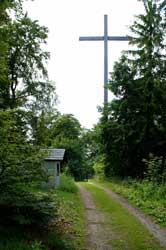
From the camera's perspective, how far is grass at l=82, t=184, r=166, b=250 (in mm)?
9952

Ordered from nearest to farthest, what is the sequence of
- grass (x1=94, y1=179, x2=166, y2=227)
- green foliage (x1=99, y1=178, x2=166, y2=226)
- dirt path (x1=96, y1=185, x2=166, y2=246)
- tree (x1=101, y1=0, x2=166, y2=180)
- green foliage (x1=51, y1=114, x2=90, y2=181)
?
dirt path (x1=96, y1=185, x2=166, y2=246), grass (x1=94, y1=179, x2=166, y2=227), green foliage (x1=99, y1=178, x2=166, y2=226), tree (x1=101, y1=0, x2=166, y2=180), green foliage (x1=51, y1=114, x2=90, y2=181)

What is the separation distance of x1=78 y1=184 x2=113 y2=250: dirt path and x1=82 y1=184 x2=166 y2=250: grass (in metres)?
0.16

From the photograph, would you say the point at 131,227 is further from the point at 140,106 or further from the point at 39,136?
the point at 140,106

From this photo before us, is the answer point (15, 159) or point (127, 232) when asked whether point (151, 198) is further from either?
point (15, 159)

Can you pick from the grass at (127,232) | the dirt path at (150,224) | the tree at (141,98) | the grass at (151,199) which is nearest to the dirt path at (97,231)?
the grass at (127,232)

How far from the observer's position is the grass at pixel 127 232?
9.95 m

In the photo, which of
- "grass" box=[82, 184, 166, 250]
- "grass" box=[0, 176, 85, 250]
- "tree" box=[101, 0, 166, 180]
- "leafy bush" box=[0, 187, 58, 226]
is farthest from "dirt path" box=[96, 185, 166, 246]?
"tree" box=[101, 0, 166, 180]

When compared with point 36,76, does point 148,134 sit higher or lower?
lower

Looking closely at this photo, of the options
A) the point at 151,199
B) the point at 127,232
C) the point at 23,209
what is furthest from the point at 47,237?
the point at 151,199

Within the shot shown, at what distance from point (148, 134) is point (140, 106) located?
2049mm

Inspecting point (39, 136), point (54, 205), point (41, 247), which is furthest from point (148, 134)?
point (41, 247)

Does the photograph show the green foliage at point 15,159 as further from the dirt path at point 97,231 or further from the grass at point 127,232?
the grass at point 127,232

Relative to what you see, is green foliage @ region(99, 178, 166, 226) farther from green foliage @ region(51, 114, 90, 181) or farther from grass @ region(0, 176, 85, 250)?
green foliage @ region(51, 114, 90, 181)

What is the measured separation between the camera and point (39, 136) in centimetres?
1287
